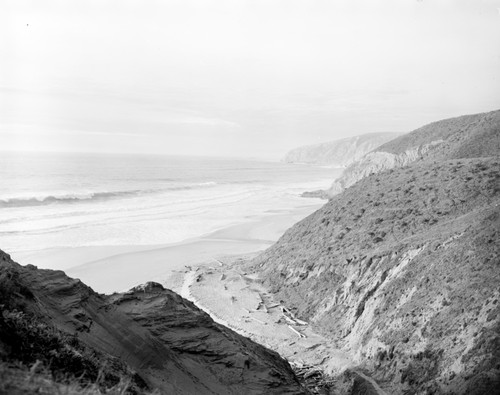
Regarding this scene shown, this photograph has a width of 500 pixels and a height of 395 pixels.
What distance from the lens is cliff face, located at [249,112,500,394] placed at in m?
13.7

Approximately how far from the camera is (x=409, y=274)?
1827 cm

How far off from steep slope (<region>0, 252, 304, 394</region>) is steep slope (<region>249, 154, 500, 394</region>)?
430 centimetres

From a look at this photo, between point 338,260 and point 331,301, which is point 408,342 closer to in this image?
point 331,301

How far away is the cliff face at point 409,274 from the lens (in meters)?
13.7

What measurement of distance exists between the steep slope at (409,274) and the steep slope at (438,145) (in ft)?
29.1

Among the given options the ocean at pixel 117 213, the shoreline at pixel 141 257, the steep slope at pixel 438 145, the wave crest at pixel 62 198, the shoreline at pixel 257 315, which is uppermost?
the steep slope at pixel 438 145

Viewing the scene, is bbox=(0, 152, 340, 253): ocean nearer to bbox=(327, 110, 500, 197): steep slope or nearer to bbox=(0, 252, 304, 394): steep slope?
bbox=(327, 110, 500, 197): steep slope

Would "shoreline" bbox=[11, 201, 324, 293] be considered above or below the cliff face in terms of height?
below

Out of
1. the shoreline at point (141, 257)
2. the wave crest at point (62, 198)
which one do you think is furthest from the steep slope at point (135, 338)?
the wave crest at point (62, 198)

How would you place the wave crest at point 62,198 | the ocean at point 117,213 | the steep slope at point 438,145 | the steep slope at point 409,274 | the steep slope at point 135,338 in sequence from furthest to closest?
the wave crest at point 62,198, the ocean at point 117,213, the steep slope at point 438,145, the steep slope at point 409,274, the steep slope at point 135,338

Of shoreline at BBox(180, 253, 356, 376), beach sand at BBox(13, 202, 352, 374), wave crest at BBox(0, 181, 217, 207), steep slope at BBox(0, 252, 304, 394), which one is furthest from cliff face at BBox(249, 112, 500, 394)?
wave crest at BBox(0, 181, 217, 207)

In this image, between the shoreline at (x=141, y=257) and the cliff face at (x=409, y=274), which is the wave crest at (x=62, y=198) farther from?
the cliff face at (x=409, y=274)

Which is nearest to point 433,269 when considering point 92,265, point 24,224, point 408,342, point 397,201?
point 408,342

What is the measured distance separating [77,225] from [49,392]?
1711 inches
